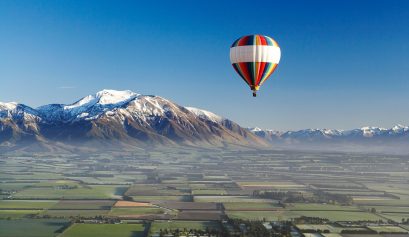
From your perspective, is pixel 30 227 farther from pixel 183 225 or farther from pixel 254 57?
pixel 254 57

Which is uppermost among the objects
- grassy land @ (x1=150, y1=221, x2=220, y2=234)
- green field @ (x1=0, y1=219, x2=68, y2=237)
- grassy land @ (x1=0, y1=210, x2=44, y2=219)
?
grassy land @ (x1=150, y1=221, x2=220, y2=234)

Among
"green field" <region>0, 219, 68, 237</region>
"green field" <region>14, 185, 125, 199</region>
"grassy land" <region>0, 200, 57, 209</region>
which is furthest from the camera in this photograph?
"green field" <region>14, 185, 125, 199</region>

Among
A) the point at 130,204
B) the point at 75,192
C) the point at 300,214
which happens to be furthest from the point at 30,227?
the point at 75,192

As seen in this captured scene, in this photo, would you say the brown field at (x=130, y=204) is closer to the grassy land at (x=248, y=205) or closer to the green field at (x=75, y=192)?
the green field at (x=75, y=192)

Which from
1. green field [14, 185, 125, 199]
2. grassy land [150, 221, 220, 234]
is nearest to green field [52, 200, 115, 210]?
green field [14, 185, 125, 199]

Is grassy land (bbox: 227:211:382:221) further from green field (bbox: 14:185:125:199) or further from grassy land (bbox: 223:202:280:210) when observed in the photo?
green field (bbox: 14:185:125:199)

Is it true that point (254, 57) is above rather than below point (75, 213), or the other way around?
above

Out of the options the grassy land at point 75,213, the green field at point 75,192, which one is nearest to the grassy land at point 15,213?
the grassy land at point 75,213
